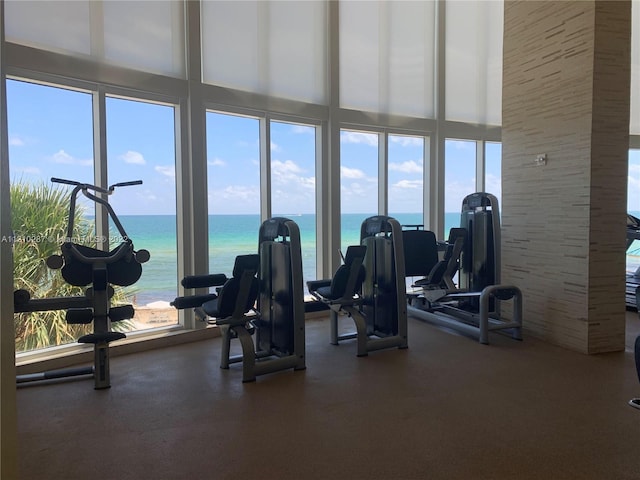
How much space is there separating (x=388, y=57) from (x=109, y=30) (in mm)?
3800

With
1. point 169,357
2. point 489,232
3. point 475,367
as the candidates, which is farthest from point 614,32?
point 169,357

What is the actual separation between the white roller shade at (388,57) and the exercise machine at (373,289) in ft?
8.27

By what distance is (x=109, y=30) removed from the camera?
4.29 meters

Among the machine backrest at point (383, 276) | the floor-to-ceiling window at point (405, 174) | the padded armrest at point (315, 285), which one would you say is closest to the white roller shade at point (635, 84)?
the floor-to-ceiling window at point (405, 174)

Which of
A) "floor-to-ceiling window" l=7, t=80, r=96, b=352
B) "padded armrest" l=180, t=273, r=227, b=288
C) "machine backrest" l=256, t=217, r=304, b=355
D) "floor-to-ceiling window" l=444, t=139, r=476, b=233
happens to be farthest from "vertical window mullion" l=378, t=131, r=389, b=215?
"floor-to-ceiling window" l=7, t=80, r=96, b=352

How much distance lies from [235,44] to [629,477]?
519cm

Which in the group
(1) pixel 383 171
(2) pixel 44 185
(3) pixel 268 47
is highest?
(3) pixel 268 47

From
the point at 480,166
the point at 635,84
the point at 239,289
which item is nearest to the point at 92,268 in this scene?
the point at 239,289

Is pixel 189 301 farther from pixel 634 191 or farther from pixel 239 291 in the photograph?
pixel 634 191

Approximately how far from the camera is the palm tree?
396cm

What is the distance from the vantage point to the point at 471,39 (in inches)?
281

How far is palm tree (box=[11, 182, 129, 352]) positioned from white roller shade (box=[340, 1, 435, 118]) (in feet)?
12.3

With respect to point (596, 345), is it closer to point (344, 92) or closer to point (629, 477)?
point (629, 477)

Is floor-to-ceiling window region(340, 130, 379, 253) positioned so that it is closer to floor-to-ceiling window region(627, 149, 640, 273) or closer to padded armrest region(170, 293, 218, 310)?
padded armrest region(170, 293, 218, 310)
